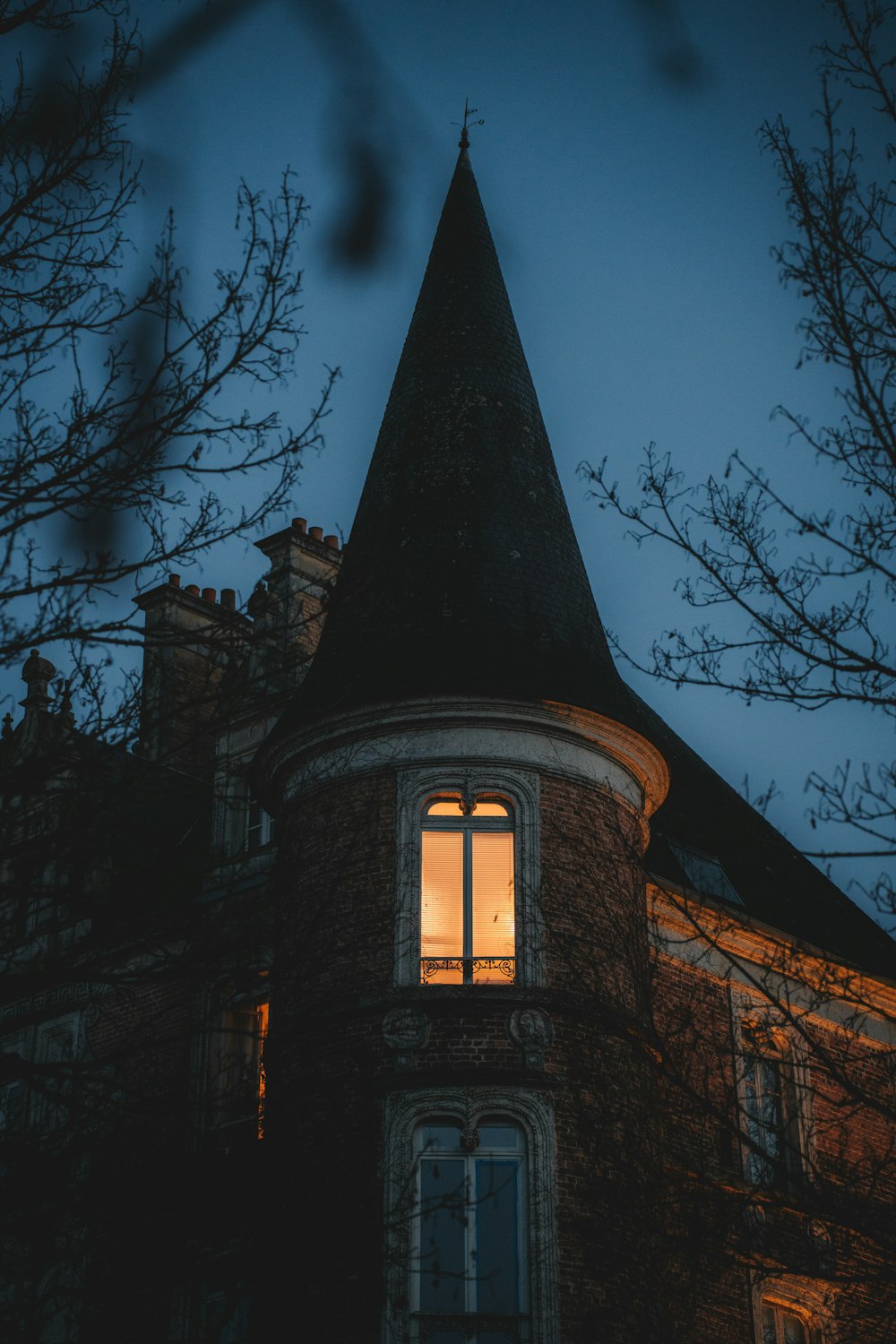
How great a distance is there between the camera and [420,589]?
21125 millimetres

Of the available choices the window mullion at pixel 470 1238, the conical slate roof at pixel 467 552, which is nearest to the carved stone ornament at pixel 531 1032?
the window mullion at pixel 470 1238

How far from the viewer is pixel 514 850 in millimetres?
19656

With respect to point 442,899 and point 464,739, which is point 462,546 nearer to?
point 464,739

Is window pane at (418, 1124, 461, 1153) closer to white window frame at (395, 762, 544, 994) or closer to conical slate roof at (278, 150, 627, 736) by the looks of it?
white window frame at (395, 762, 544, 994)

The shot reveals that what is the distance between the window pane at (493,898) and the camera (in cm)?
1945

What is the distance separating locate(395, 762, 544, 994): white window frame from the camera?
62.7 ft

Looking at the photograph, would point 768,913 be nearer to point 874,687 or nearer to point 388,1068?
point 388,1068

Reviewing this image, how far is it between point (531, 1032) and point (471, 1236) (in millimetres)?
2020

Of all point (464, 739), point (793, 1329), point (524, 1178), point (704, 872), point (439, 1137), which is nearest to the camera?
point (524, 1178)

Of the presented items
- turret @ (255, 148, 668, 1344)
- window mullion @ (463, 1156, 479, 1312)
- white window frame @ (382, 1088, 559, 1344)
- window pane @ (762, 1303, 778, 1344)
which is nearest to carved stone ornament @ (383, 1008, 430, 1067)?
turret @ (255, 148, 668, 1344)

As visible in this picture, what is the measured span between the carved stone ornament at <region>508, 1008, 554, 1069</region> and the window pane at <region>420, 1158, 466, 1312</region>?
3.93 feet

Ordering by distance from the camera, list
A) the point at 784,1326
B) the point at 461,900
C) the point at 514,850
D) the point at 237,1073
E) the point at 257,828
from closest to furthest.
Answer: the point at 461,900 → the point at 514,850 → the point at 784,1326 → the point at 237,1073 → the point at 257,828

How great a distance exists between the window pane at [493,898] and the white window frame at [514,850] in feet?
0.66

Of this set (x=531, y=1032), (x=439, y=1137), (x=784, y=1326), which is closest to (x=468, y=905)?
(x=531, y=1032)
